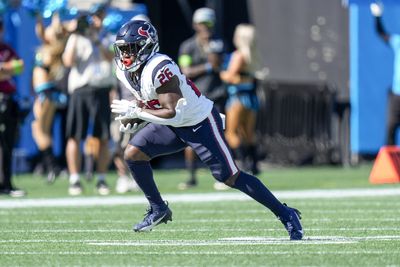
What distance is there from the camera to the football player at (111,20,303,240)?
845 centimetres

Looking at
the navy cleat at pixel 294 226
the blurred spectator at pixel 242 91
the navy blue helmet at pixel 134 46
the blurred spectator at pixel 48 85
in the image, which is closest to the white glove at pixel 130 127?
the navy blue helmet at pixel 134 46

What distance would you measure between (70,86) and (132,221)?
4.18 metres

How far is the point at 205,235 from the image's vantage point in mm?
8742

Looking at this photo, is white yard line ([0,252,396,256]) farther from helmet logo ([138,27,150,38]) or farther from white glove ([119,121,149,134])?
helmet logo ([138,27,150,38])

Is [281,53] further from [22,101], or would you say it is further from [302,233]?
[302,233]

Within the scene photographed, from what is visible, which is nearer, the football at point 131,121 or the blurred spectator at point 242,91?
the football at point 131,121

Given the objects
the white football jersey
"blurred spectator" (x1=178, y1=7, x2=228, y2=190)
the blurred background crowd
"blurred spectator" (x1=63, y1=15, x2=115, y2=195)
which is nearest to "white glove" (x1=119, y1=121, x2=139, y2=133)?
the white football jersey

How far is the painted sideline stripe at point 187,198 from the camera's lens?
40.3 feet

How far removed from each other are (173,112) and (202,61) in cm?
624

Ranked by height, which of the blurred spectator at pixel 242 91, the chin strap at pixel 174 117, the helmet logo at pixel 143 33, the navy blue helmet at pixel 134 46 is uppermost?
the helmet logo at pixel 143 33

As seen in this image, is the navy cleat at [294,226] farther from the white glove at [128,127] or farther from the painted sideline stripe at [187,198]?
the painted sideline stripe at [187,198]

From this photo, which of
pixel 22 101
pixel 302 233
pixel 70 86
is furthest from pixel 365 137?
pixel 302 233

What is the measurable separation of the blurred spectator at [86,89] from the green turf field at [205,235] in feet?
1.78

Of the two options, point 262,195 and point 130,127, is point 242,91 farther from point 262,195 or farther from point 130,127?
point 262,195
